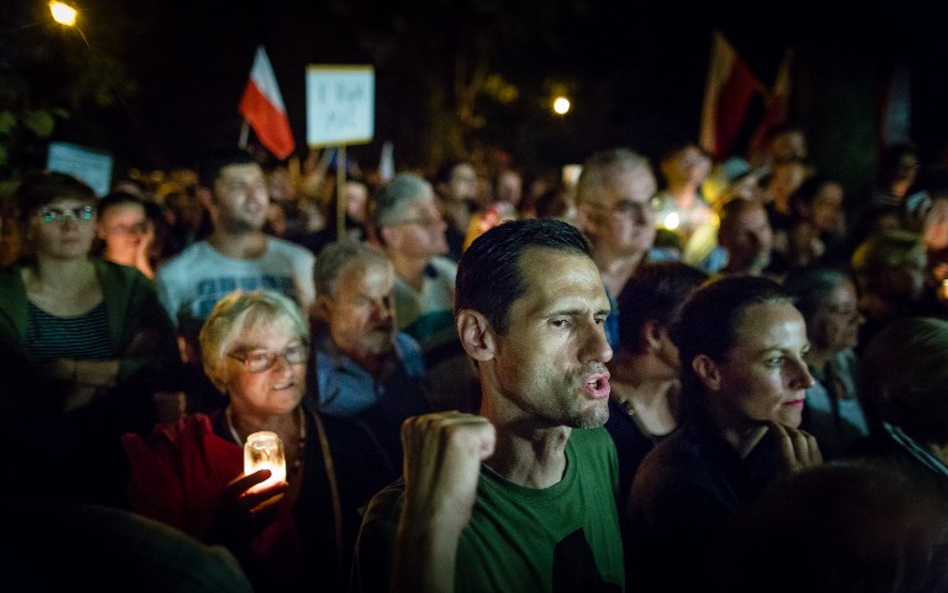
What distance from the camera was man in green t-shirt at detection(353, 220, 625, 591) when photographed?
1973mm

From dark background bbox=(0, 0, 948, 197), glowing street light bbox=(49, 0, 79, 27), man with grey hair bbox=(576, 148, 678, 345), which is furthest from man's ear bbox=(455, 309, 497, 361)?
dark background bbox=(0, 0, 948, 197)

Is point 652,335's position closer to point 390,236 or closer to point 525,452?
point 525,452

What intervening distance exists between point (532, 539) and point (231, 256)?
3.61 meters

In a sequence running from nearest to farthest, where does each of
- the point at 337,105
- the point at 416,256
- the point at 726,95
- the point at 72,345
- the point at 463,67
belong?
the point at 72,345 < the point at 416,256 < the point at 337,105 < the point at 726,95 < the point at 463,67

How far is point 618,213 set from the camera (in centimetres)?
464

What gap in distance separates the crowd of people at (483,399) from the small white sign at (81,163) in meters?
0.74

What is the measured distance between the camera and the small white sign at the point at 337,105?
21.7ft

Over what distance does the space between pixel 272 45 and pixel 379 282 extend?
2053 centimetres

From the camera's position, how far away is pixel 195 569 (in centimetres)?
136

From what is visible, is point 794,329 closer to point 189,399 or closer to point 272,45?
point 189,399

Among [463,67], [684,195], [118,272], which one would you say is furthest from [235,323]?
[463,67]

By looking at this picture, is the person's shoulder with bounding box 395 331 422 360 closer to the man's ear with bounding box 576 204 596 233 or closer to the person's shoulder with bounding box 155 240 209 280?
the man's ear with bounding box 576 204 596 233

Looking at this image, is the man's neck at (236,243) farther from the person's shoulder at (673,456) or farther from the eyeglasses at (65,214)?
the person's shoulder at (673,456)

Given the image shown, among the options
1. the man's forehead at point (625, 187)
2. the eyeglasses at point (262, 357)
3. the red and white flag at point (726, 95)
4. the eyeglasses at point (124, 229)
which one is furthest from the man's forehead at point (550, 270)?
the red and white flag at point (726, 95)
